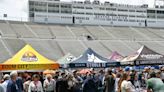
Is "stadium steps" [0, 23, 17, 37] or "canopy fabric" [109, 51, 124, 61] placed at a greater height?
"canopy fabric" [109, 51, 124, 61]

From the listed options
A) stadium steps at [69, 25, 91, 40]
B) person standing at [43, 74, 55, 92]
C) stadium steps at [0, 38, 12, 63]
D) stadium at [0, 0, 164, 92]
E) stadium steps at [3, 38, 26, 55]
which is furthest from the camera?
stadium steps at [69, 25, 91, 40]

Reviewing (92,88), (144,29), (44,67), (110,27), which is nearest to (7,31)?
(110,27)

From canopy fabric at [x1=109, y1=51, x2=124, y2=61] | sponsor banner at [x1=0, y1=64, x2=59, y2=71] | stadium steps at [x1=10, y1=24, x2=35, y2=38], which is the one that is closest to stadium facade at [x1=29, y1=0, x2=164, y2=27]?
stadium steps at [x1=10, y1=24, x2=35, y2=38]

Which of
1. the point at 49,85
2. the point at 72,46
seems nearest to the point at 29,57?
the point at 49,85

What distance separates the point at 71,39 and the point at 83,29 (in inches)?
330

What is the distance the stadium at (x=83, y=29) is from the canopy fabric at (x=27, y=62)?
33037mm

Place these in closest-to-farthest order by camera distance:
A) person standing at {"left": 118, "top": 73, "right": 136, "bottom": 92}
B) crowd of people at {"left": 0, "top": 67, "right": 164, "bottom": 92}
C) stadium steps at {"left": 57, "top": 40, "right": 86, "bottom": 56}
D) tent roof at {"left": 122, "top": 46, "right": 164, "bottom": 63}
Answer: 1. person standing at {"left": 118, "top": 73, "right": 136, "bottom": 92}
2. crowd of people at {"left": 0, "top": 67, "right": 164, "bottom": 92}
3. tent roof at {"left": 122, "top": 46, "right": 164, "bottom": 63}
4. stadium steps at {"left": 57, "top": 40, "right": 86, "bottom": 56}

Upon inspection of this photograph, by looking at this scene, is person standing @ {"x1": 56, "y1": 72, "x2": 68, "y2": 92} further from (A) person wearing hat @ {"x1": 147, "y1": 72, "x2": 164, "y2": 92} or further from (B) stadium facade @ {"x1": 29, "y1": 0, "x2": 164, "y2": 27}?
(B) stadium facade @ {"x1": 29, "y1": 0, "x2": 164, "y2": 27}

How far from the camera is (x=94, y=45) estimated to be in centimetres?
6494

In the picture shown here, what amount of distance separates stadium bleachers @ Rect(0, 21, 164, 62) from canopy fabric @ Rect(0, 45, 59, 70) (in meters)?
33.0

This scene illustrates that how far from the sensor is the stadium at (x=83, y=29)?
201 feet

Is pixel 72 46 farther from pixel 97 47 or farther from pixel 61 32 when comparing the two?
pixel 61 32

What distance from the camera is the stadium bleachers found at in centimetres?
5971

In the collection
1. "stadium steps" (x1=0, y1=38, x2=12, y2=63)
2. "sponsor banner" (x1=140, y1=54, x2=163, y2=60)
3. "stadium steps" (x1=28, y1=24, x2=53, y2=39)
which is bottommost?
"stadium steps" (x1=0, y1=38, x2=12, y2=63)
